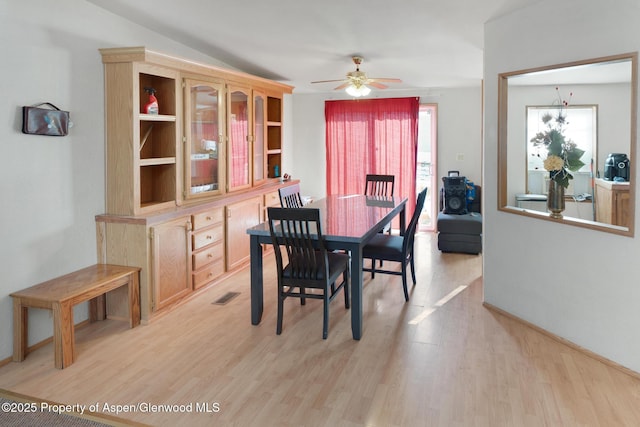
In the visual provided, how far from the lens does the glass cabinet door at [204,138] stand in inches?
161

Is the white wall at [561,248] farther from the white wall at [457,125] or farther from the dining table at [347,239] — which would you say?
the white wall at [457,125]

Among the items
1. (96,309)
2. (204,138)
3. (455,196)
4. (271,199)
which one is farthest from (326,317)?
(455,196)

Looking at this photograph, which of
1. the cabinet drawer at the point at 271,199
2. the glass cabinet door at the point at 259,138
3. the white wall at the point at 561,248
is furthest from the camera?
the cabinet drawer at the point at 271,199

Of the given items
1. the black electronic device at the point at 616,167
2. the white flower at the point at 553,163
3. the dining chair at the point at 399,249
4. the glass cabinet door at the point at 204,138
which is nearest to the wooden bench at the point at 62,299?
the glass cabinet door at the point at 204,138

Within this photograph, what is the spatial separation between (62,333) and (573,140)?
3.50 m

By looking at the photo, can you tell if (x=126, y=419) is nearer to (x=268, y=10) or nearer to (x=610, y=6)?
(x=268, y=10)

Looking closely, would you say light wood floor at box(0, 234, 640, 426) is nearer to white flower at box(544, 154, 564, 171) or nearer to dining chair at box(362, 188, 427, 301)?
dining chair at box(362, 188, 427, 301)

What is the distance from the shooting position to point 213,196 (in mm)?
4523

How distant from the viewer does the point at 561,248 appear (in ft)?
10.3

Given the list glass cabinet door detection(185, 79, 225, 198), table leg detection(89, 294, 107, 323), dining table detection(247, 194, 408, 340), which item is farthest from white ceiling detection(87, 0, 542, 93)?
table leg detection(89, 294, 107, 323)

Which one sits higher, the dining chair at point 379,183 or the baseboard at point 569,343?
the dining chair at point 379,183

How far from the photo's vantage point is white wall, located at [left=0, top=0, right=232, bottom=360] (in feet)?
9.59

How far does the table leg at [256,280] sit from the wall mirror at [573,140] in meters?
1.88

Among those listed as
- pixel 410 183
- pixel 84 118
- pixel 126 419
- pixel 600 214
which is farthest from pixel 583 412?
pixel 410 183
